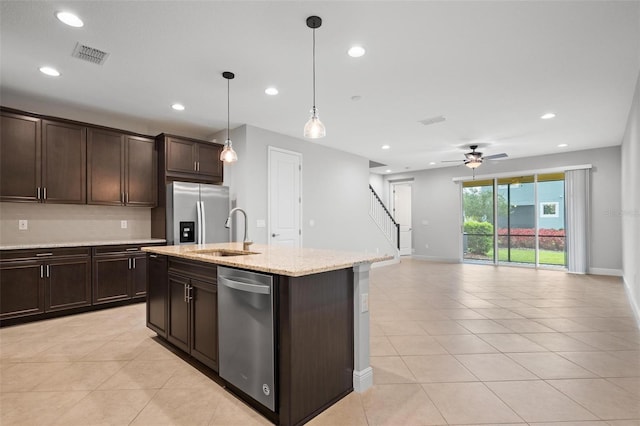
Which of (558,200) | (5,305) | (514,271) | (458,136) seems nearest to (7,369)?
(5,305)

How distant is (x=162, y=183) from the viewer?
4.98 m

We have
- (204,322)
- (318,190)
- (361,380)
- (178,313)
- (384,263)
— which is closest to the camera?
(361,380)

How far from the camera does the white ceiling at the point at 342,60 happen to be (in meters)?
2.45

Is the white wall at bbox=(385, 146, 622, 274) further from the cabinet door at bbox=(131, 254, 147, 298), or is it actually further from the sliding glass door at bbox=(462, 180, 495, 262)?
the cabinet door at bbox=(131, 254, 147, 298)

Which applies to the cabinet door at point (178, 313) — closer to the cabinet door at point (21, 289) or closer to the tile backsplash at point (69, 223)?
the cabinet door at point (21, 289)

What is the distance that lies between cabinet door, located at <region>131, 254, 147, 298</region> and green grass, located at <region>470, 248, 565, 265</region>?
8479mm

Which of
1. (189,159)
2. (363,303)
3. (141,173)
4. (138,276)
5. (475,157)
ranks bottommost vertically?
(138,276)

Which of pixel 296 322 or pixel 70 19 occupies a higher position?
pixel 70 19

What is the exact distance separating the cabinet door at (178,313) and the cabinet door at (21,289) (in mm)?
2195

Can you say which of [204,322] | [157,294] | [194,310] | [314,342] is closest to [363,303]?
[314,342]

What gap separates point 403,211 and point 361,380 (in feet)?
31.3

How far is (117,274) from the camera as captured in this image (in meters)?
4.43

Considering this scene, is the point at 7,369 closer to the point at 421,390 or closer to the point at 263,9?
the point at 421,390

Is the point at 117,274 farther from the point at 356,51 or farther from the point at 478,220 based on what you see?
the point at 478,220
